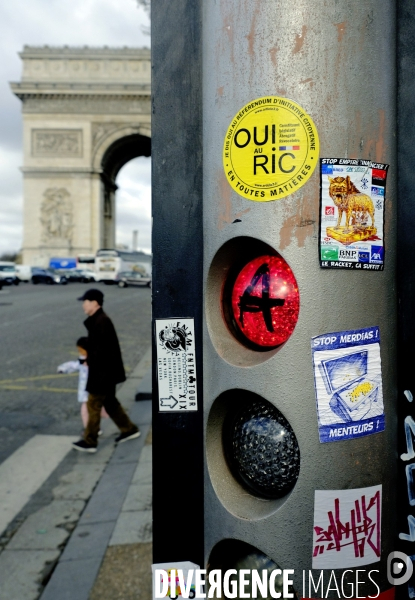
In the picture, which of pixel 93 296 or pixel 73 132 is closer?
pixel 93 296

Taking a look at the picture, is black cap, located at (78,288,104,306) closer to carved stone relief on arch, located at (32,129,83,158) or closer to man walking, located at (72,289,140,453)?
man walking, located at (72,289,140,453)

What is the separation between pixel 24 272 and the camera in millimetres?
44750

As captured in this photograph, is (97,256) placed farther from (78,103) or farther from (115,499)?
(115,499)

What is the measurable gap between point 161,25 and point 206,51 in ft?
0.57

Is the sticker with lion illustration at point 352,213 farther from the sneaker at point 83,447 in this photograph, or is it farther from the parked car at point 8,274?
the parked car at point 8,274

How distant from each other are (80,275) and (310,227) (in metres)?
46.8

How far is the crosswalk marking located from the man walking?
25cm

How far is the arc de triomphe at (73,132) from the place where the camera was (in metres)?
44.2

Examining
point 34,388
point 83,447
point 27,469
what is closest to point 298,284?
point 27,469

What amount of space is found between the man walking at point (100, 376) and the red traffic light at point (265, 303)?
414 cm

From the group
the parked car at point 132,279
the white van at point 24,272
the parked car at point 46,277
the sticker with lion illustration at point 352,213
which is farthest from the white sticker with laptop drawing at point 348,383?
the white van at point 24,272

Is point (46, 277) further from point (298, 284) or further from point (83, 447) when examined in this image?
point (298, 284)

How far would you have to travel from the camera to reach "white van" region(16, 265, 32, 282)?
4453cm

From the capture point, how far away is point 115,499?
159 inches
